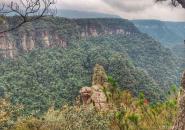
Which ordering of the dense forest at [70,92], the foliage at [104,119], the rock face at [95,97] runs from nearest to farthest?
1. the foliage at [104,119]
2. the dense forest at [70,92]
3. the rock face at [95,97]

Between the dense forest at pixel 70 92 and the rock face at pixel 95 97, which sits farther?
the rock face at pixel 95 97

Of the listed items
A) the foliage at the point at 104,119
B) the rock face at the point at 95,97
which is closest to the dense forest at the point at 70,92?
the foliage at the point at 104,119

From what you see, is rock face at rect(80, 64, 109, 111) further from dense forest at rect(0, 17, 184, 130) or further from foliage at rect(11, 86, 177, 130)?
foliage at rect(11, 86, 177, 130)

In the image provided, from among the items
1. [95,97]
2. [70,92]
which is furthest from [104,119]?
[70,92]

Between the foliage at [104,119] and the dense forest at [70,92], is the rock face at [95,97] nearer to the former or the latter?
the dense forest at [70,92]

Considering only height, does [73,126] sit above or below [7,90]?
above

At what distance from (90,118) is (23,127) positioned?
30.5ft

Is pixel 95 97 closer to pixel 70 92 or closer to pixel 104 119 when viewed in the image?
pixel 104 119

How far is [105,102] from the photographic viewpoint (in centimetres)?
7181

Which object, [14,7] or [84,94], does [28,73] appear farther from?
[14,7]

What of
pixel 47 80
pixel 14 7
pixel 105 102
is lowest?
pixel 47 80

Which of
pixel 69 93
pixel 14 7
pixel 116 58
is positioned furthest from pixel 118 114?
pixel 116 58

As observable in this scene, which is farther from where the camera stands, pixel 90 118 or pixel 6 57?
pixel 6 57

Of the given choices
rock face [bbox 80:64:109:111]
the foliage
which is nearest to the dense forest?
the foliage
